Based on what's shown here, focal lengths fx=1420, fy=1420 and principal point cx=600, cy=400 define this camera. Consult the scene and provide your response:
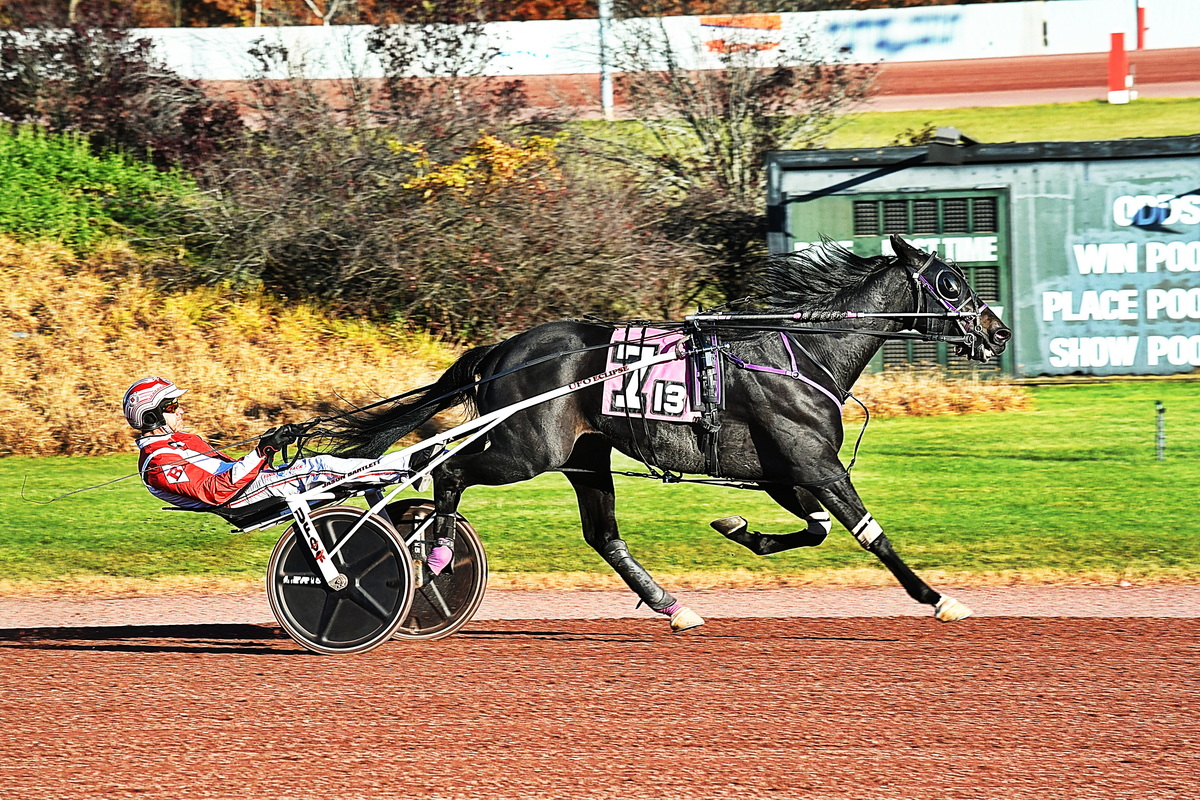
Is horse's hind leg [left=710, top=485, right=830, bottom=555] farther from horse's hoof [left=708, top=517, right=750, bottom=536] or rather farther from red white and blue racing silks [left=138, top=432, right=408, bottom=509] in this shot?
red white and blue racing silks [left=138, top=432, right=408, bottom=509]

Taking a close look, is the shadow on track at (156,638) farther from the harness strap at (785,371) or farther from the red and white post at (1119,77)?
the red and white post at (1119,77)

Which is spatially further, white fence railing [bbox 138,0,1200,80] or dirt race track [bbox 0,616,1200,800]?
white fence railing [bbox 138,0,1200,80]

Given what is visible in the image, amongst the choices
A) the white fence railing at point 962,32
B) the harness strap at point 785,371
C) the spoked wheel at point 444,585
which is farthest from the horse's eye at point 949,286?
the white fence railing at point 962,32

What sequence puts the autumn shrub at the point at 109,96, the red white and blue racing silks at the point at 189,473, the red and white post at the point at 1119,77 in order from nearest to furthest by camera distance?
1. the red white and blue racing silks at the point at 189,473
2. the autumn shrub at the point at 109,96
3. the red and white post at the point at 1119,77

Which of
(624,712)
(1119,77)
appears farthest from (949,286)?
(1119,77)

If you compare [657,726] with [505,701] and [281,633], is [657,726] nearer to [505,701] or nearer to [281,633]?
[505,701]

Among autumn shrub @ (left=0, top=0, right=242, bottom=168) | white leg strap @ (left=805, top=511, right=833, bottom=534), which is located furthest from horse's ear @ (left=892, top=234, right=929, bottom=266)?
autumn shrub @ (left=0, top=0, right=242, bottom=168)

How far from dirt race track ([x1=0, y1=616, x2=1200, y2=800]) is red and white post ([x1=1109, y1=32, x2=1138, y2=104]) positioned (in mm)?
27391

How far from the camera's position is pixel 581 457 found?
688 centimetres

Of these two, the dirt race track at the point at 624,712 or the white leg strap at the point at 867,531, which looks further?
the white leg strap at the point at 867,531

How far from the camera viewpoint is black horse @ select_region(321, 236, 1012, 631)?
648 cm

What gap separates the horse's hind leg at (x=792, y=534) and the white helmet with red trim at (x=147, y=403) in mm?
2543

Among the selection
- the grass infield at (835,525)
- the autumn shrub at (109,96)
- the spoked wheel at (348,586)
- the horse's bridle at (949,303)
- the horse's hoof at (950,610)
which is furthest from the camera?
the autumn shrub at (109,96)

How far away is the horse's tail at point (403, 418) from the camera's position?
6.87 metres
